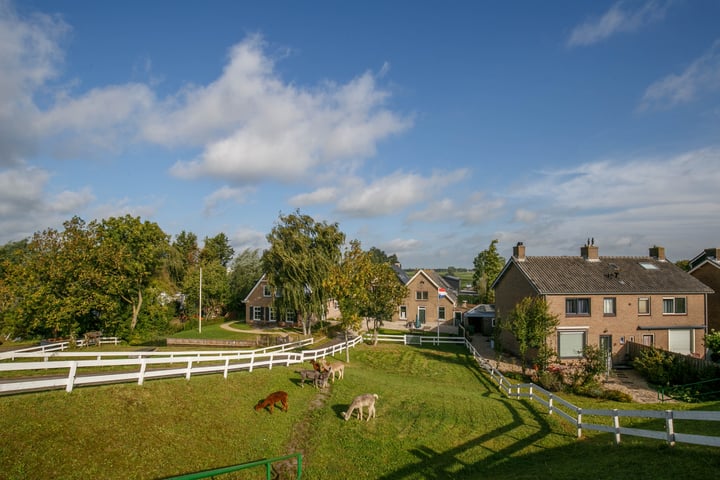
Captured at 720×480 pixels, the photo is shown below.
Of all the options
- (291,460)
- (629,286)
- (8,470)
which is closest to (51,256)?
(8,470)

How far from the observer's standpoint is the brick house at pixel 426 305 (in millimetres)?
49469

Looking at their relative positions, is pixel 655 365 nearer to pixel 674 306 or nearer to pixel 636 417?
pixel 674 306

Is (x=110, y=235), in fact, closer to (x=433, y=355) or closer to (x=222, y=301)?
(x=222, y=301)

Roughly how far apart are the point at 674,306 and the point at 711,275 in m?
9.01

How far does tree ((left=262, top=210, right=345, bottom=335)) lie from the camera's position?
1581 inches

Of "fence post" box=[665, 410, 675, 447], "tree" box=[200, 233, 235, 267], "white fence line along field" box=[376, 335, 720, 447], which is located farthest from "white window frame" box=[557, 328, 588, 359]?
"tree" box=[200, 233, 235, 267]

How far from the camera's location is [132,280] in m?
34.9

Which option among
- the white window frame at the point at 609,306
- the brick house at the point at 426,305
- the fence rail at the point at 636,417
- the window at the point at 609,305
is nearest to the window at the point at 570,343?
the white window frame at the point at 609,306

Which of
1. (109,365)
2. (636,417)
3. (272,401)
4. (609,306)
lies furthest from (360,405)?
(609,306)

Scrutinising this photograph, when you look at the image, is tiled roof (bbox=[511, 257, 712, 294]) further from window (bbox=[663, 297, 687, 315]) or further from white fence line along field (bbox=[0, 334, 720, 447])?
white fence line along field (bbox=[0, 334, 720, 447])

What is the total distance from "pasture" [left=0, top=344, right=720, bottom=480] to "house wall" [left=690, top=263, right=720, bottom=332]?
3201 centimetres

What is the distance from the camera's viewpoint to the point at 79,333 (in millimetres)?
34156

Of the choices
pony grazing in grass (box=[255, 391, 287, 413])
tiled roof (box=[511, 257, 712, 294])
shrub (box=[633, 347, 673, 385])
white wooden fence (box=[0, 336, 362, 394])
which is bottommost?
shrub (box=[633, 347, 673, 385])

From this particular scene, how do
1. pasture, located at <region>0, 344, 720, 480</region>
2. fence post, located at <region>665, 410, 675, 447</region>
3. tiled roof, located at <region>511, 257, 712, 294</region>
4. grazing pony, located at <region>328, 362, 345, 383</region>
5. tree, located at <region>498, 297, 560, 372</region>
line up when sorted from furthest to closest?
tiled roof, located at <region>511, 257, 712, 294</region>
tree, located at <region>498, 297, 560, 372</region>
grazing pony, located at <region>328, 362, 345, 383</region>
fence post, located at <region>665, 410, 675, 447</region>
pasture, located at <region>0, 344, 720, 480</region>
